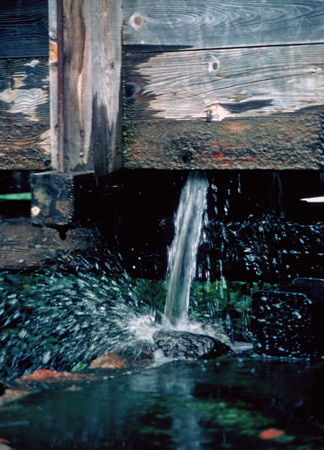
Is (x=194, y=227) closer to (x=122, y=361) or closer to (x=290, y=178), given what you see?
(x=290, y=178)

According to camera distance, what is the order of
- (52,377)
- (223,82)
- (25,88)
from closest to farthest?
(52,377)
(223,82)
(25,88)

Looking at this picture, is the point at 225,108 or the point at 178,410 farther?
the point at 225,108

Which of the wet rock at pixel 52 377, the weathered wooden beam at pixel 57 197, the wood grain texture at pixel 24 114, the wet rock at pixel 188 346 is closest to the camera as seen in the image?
the wet rock at pixel 52 377

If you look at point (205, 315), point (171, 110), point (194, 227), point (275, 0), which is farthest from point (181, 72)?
point (205, 315)

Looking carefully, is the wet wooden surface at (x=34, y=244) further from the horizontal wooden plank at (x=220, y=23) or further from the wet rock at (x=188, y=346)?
the horizontal wooden plank at (x=220, y=23)

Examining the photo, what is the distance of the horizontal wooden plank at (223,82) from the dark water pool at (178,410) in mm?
1331

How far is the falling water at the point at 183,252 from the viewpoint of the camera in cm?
328

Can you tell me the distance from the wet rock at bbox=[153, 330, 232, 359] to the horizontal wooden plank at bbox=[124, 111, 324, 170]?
0.99m

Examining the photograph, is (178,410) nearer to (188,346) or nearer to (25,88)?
(188,346)

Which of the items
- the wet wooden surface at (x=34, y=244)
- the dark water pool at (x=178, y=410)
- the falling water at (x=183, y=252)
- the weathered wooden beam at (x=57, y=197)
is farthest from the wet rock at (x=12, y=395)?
the falling water at (x=183, y=252)

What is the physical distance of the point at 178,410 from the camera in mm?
2029

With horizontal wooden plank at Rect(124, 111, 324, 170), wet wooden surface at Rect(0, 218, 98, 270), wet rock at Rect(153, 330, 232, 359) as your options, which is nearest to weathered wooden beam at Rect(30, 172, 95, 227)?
horizontal wooden plank at Rect(124, 111, 324, 170)

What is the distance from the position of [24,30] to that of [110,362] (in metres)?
2.09

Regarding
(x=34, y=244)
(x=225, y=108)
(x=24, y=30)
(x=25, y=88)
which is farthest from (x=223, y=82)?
(x=34, y=244)
